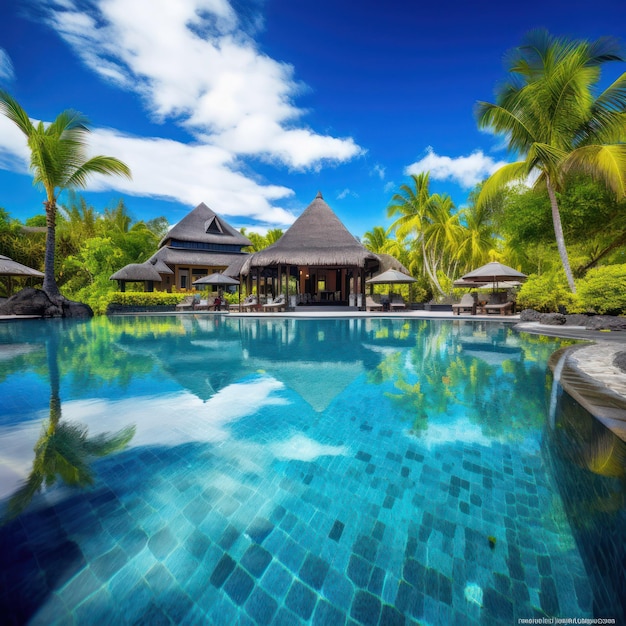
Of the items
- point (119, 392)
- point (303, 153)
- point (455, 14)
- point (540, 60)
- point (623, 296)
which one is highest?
point (303, 153)

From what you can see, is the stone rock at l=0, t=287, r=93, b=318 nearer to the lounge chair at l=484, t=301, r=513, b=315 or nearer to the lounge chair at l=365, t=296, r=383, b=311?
the lounge chair at l=365, t=296, r=383, b=311

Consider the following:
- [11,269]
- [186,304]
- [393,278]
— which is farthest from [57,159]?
[393,278]

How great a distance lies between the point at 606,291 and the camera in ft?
29.6

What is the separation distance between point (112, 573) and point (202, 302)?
20518mm

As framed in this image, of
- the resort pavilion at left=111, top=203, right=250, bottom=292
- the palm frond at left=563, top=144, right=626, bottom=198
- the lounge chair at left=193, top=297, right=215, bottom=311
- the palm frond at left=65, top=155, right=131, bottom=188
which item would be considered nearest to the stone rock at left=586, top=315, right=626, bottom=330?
the palm frond at left=563, top=144, right=626, bottom=198

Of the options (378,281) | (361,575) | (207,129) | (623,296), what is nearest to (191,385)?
(361,575)

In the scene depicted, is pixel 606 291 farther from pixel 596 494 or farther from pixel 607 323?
pixel 596 494

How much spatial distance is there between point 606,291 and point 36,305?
2267 cm

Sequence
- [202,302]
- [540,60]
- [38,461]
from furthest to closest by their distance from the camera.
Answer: [202,302] < [540,60] < [38,461]

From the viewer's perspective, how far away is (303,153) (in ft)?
111

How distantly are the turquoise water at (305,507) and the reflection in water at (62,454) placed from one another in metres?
0.02

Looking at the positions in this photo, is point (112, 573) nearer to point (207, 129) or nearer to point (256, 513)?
point (256, 513)

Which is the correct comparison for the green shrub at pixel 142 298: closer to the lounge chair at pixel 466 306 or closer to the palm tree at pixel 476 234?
the lounge chair at pixel 466 306

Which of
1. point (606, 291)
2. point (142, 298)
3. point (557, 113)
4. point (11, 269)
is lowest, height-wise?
point (142, 298)
